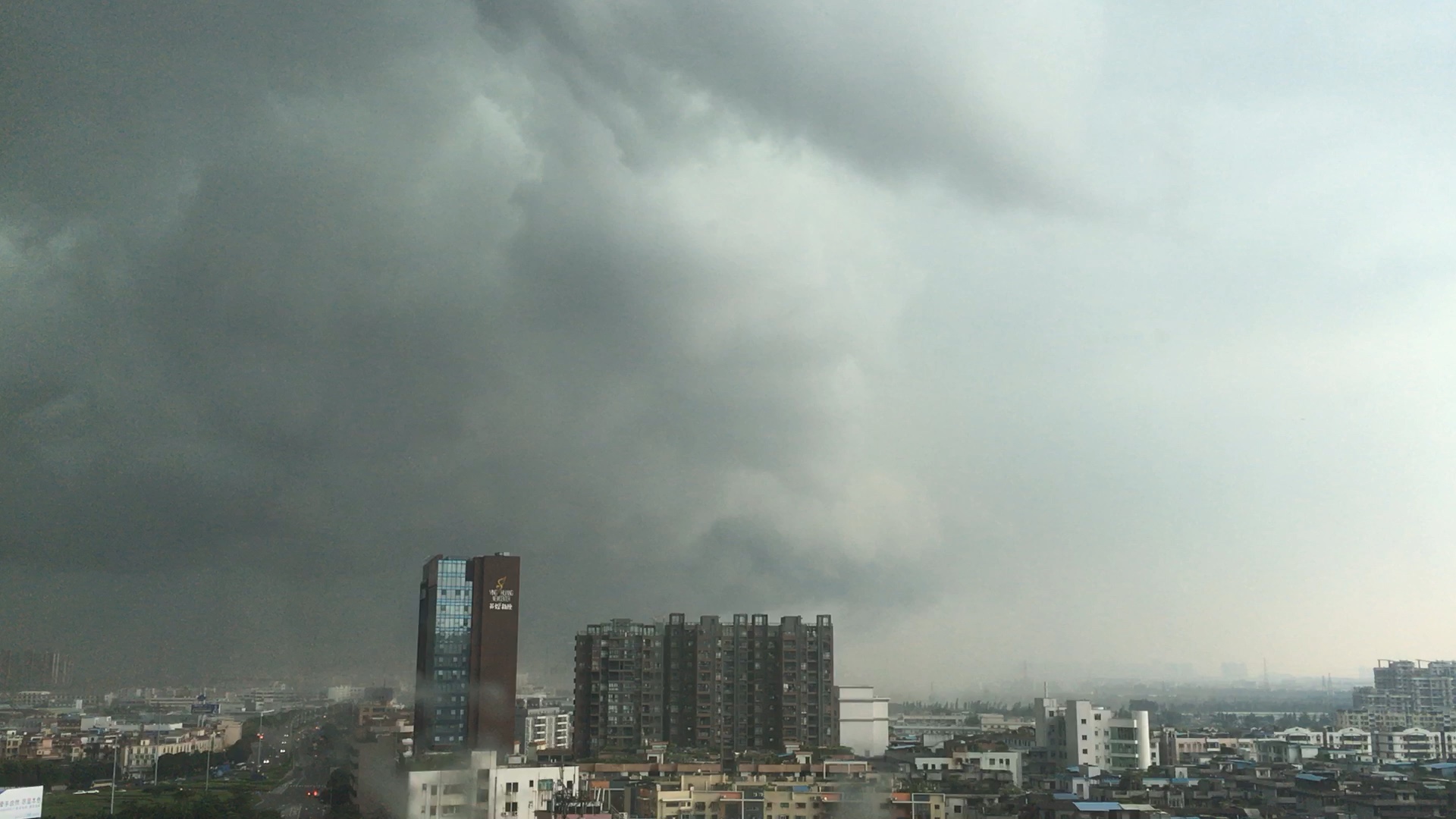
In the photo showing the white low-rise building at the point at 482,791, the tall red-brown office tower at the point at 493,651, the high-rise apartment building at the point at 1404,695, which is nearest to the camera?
the white low-rise building at the point at 482,791

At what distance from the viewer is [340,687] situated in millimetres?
25156

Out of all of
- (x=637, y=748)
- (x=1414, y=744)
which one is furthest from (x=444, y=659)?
(x=1414, y=744)

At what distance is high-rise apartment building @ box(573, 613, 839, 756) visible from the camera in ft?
73.6

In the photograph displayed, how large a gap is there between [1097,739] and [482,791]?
43.0 feet

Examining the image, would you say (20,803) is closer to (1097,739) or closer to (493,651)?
(493,651)

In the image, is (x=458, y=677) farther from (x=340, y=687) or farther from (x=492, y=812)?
(x=492, y=812)

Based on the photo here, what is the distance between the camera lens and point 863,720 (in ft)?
84.1

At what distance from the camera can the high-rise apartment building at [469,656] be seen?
20562mm

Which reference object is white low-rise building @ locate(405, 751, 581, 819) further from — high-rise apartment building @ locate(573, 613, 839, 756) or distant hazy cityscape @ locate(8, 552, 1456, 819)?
high-rise apartment building @ locate(573, 613, 839, 756)

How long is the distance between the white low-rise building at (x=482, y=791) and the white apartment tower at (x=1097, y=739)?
11.5 meters

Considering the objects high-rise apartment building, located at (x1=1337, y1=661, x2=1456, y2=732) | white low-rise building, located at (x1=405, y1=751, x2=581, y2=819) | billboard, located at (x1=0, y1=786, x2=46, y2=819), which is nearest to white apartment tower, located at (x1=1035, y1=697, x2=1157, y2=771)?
white low-rise building, located at (x1=405, y1=751, x2=581, y2=819)

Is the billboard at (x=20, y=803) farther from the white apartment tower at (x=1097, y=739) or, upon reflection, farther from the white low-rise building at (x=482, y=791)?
the white apartment tower at (x=1097, y=739)

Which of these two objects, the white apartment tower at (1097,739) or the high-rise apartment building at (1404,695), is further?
the high-rise apartment building at (1404,695)

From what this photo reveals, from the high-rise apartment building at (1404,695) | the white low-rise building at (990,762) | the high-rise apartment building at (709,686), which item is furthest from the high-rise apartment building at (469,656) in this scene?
the high-rise apartment building at (1404,695)
